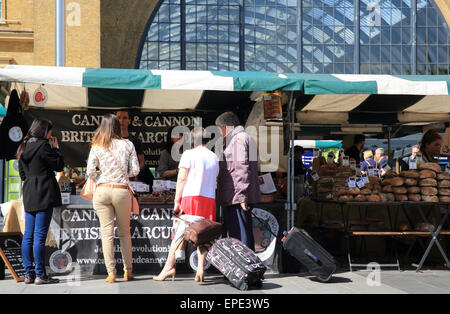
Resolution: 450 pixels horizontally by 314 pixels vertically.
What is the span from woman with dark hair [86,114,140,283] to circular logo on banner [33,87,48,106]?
2104 mm

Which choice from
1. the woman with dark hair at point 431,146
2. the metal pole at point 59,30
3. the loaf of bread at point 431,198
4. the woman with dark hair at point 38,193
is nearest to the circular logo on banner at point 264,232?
the loaf of bread at point 431,198

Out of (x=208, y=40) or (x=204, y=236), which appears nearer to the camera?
(x=204, y=236)

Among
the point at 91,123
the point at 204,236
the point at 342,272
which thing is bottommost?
the point at 342,272

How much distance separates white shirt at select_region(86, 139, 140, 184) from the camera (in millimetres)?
7352

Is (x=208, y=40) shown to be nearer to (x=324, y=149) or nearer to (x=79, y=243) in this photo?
(x=324, y=149)

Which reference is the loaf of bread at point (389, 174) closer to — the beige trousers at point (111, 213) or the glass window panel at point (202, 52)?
the beige trousers at point (111, 213)

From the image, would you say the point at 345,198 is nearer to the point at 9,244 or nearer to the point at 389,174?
the point at 389,174

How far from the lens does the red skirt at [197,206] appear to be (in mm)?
7496

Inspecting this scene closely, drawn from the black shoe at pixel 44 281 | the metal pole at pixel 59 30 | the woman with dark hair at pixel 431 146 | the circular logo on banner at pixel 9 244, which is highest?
the metal pole at pixel 59 30

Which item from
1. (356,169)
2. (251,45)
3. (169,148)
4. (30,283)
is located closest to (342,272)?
(356,169)

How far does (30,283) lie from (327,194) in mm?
4362

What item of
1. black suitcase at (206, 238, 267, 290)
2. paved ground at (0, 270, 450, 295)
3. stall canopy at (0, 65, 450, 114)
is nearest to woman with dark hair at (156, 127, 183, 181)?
stall canopy at (0, 65, 450, 114)

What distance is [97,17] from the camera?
18500mm

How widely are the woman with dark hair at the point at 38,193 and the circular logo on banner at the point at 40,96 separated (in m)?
1.76
